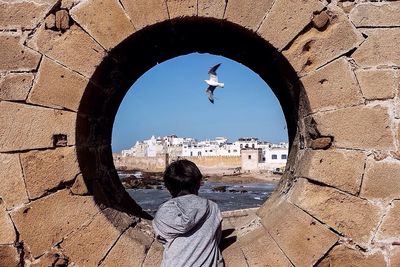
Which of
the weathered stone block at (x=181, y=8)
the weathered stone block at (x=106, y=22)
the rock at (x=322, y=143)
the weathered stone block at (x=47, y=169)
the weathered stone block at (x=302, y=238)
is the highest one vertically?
the weathered stone block at (x=181, y=8)

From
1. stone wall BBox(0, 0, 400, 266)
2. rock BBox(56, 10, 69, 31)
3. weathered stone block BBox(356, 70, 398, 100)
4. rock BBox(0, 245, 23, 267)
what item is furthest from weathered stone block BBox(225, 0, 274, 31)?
rock BBox(0, 245, 23, 267)

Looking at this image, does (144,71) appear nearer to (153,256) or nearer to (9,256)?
(153,256)

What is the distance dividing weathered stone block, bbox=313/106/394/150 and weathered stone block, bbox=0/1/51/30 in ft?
7.15

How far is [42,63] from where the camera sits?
120 inches

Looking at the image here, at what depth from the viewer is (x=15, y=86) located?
120 inches

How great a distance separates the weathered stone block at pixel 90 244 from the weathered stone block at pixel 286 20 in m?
1.77

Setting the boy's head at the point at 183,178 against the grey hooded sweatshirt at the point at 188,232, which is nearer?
the grey hooded sweatshirt at the point at 188,232

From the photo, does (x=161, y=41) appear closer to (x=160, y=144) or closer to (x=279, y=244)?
(x=279, y=244)

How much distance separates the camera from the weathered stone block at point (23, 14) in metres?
3.09

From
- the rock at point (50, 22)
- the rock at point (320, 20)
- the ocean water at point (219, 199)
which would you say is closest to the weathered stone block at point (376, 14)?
the rock at point (320, 20)

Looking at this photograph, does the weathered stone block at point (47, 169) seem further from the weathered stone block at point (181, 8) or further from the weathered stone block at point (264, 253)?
the weathered stone block at point (264, 253)

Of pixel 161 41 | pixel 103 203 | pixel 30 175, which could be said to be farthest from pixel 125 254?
pixel 161 41

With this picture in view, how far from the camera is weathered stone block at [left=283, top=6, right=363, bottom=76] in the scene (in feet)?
9.92

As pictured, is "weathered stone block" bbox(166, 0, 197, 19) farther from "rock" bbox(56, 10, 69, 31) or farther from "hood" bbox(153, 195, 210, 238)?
"hood" bbox(153, 195, 210, 238)
